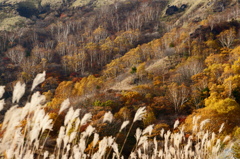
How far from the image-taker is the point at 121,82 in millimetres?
49125

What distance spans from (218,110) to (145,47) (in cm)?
4340

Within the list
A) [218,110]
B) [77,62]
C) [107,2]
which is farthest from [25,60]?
[107,2]

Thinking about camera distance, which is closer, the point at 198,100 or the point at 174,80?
the point at 198,100

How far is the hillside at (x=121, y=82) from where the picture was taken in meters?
3.40

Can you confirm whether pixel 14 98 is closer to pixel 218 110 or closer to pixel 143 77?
pixel 218 110

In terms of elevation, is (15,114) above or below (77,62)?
above

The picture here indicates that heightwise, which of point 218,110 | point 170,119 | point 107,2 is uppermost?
point 107,2

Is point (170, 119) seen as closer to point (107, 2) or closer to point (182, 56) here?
point (182, 56)

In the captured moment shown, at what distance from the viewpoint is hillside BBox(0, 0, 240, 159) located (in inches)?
134

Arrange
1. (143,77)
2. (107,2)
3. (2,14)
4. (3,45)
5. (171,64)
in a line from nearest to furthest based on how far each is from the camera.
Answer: (143,77) < (171,64) < (3,45) < (2,14) < (107,2)

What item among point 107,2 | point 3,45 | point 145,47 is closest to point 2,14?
point 3,45

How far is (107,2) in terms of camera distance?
136500 millimetres

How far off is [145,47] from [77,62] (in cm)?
2145

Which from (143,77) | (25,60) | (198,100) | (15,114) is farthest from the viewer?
(25,60)
